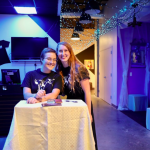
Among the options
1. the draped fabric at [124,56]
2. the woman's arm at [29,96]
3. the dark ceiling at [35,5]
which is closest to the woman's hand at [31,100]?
the woman's arm at [29,96]

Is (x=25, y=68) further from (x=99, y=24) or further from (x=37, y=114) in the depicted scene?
(x=99, y=24)

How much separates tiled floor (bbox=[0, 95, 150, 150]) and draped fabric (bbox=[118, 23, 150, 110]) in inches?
42.6

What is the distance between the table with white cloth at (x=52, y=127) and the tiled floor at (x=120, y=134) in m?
1.58

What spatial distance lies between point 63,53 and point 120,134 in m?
2.44

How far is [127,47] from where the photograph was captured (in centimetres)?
622

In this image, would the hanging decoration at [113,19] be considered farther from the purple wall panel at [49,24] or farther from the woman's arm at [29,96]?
the woman's arm at [29,96]

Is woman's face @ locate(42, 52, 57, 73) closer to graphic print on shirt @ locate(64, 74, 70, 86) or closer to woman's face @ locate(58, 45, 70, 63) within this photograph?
woman's face @ locate(58, 45, 70, 63)

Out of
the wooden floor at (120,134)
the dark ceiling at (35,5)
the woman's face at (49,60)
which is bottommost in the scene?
the wooden floor at (120,134)

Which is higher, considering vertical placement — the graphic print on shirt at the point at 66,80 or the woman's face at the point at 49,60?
the woman's face at the point at 49,60

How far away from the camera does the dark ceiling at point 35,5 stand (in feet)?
12.2

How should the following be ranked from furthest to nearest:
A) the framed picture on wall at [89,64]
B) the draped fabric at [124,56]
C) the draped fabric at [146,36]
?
the framed picture on wall at [89,64] < the draped fabric at [146,36] < the draped fabric at [124,56]

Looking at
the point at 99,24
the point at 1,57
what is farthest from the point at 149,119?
the point at 99,24

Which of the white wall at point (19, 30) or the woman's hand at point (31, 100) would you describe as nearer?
the woman's hand at point (31, 100)

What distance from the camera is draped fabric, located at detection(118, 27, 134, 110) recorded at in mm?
6137
